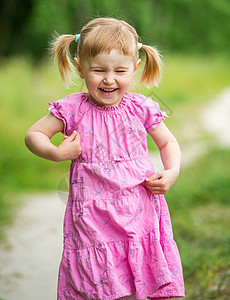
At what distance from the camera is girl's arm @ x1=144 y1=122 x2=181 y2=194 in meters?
2.15

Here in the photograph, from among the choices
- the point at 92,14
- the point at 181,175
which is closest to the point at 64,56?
the point at 181,175

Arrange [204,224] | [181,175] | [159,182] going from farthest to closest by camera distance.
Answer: [181,175] → [204,224] → [159,182]

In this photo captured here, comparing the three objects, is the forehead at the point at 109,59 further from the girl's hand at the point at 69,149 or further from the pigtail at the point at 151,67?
the girl's hand at the point at 69,149

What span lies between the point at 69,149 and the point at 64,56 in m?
0.47

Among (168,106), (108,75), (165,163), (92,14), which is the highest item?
(92,14)

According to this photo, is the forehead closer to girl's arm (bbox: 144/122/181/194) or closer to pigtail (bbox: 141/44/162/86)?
pigtail (bbox: 141/44/162/86)

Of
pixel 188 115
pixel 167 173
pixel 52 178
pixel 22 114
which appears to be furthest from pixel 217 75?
pixel 167 173

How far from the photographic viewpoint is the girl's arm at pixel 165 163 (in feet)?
7.04

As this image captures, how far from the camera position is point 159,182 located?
2135 millimetres

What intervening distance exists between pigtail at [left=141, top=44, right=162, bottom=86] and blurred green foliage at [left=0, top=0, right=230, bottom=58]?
2.71m

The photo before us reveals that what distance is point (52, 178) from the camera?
267 inches

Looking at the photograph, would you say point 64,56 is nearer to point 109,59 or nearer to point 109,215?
point 109,59

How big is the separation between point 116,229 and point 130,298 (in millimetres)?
356

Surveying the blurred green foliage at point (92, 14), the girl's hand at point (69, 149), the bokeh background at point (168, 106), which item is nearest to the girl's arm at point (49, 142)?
the girl's hand at point (69, 149)
